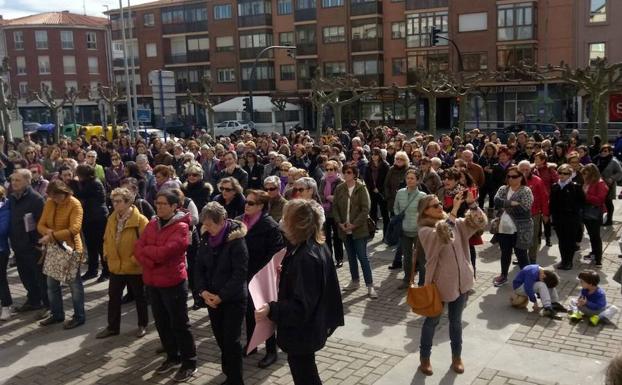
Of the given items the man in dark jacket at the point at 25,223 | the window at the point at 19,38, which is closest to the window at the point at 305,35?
the window at the point at 19,38

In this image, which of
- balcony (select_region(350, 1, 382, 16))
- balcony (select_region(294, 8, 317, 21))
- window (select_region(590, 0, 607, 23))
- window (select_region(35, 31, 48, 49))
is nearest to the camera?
window (select_region(590, 0, 607, 23))

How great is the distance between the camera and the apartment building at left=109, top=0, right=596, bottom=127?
44500mm

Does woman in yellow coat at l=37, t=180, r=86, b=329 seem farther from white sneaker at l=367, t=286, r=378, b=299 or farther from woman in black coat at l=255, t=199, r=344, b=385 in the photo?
woman in black coat at l=255, t=199, r=344, b=385

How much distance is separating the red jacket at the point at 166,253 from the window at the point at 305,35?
50204mm

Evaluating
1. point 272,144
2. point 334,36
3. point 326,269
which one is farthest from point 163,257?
point 334,36

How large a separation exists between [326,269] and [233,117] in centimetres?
4596

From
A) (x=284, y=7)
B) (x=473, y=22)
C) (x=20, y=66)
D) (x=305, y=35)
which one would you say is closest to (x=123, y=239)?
(x=473, y=22)

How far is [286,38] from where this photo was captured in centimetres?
5647

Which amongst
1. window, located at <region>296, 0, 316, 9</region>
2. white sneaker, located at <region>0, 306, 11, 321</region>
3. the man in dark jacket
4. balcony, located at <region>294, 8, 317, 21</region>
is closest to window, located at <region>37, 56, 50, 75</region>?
balcony, located at <region>294, 8, 317, 21</region>

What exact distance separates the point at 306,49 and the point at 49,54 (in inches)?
1295

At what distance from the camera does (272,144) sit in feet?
52.9

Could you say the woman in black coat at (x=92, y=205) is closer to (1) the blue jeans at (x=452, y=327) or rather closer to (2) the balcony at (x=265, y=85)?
(1) the blue jeans at (x=452, y=327)

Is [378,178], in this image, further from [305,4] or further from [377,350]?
[305,4]

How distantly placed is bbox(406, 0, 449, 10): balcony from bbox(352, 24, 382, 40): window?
3.36m
